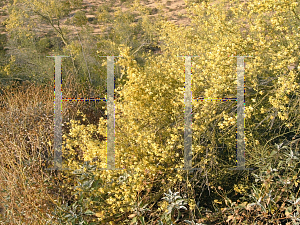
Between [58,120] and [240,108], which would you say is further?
[58,120]

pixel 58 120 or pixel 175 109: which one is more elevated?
pixel 175 109

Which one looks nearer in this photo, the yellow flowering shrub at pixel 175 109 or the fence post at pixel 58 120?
the yellow flowering shrub at pixel 175 109

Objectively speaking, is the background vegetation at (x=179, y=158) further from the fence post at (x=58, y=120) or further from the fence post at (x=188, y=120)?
the fence post at (x=58, y=120)

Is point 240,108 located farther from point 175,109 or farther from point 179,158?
point 179,158

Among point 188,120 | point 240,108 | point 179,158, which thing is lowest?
point 179,158

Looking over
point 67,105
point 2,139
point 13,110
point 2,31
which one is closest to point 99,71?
point 67,105

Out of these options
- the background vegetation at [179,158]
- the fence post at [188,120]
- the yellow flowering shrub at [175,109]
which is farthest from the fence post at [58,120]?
the fence post at [188,120]

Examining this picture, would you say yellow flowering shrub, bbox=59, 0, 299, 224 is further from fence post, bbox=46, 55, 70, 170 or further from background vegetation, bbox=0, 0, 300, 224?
fence post, bbox=46, 55, 70, 170

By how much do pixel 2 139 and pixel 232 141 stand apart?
10.5ft

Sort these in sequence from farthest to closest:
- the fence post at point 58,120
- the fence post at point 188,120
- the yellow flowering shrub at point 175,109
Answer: the fence post at point 58,120 → the fence post at point 188,120 → the yellow flowering shrub at point 175,109

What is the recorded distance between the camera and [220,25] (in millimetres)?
2322

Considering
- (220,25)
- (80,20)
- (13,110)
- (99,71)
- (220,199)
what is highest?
(80,20)

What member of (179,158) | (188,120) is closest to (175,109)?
(188,120)

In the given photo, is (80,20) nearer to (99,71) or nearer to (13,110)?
(99,71)
